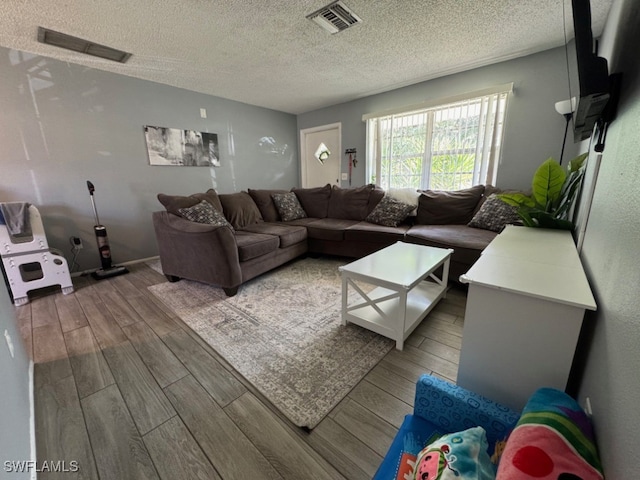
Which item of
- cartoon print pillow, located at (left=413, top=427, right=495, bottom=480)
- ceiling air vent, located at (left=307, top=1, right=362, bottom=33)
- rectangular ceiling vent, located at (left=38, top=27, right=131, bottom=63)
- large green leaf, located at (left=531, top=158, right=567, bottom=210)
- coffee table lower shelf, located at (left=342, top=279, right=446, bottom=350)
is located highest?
ceiling air vent, located at (left=307, top=1, right=362, bottom=33)

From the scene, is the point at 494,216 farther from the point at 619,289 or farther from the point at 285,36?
the point at 285,36

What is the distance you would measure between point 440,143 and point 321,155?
215 centimetres

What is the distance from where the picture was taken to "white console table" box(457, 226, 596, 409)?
0.80 m

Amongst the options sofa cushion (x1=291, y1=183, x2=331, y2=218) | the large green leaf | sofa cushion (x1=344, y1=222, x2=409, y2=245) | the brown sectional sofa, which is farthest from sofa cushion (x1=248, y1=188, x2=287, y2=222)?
the large green leaf

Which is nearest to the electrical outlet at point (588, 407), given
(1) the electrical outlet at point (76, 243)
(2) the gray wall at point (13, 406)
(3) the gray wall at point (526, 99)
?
(2) the gray wall at point (13, 406)

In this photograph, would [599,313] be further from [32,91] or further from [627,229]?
[32,91]

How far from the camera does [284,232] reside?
115 inches

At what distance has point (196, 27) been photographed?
2107 mm

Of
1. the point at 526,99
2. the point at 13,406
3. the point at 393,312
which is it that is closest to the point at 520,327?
the point at 393,312

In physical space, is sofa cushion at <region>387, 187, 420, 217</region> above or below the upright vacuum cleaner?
above

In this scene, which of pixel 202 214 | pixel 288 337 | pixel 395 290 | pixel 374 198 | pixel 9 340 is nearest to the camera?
pixel 9 340

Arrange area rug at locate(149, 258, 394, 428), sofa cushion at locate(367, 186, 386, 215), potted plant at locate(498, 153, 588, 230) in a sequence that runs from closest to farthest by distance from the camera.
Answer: area rug at locate(149, 258, 394, 428), potted plant at locate(498, 153, 588, 230), sofa cushion at locate(367, 186, 386, 215)

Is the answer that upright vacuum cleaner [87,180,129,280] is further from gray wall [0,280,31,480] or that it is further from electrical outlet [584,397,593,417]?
electrical outlet [584,397,593,417]

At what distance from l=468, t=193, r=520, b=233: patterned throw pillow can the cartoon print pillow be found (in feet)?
7.93
